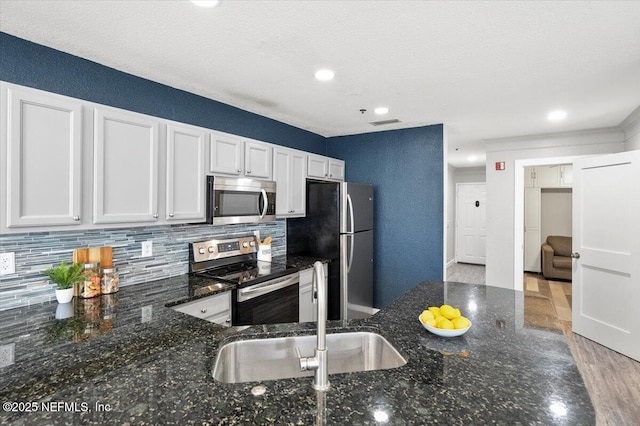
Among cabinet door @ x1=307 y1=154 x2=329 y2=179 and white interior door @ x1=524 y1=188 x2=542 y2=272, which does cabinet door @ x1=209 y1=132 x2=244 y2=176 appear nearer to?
cabinet door @ x1=307 y1=154 x2=329 y2=179

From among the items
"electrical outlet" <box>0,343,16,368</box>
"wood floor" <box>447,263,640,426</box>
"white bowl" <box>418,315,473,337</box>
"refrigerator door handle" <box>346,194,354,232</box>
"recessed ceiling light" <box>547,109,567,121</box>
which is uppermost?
"recessed ceiling light" <box>547,109,567,121</box>

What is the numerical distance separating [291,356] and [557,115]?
382cm

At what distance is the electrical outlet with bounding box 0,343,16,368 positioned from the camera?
1251 millimetres

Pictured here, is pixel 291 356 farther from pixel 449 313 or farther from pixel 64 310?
pixel 64 310

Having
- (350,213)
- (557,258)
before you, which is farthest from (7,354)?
(557,258)

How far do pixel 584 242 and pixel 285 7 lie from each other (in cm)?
395

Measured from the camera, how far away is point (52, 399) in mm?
1001

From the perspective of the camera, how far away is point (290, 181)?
3.45 metres

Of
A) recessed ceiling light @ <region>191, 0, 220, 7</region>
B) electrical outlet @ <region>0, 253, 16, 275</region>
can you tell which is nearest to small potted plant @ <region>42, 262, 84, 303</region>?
electrical outlet @ <region>0, 253, 16, 275</region>

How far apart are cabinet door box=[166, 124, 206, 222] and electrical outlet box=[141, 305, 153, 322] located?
2.13 feet

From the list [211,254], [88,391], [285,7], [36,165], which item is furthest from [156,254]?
[285,7]

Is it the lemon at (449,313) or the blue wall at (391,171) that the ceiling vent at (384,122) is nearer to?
the blue wall at (391,171)

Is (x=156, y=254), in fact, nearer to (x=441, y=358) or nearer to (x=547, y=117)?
(x=441, y=358)

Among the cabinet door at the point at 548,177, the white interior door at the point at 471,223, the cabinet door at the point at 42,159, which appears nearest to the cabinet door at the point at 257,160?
the cabinet door at the point at 42,159
